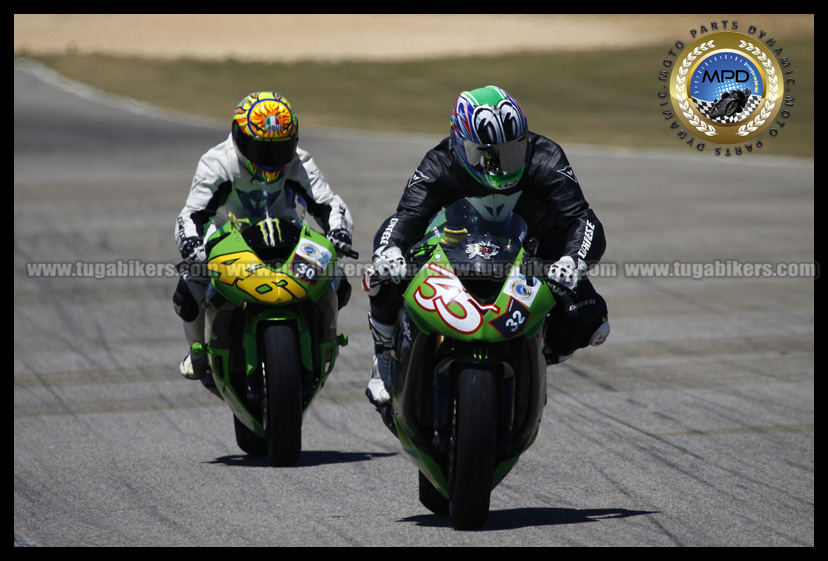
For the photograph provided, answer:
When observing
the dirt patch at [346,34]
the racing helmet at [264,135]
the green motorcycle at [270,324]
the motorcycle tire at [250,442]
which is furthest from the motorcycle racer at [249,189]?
the dirt patch at [346,34]

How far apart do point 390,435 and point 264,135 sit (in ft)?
7.31

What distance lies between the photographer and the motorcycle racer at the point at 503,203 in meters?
5.29

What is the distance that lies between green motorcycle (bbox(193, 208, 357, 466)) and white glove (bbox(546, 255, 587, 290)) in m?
2.12

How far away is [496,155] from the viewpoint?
17.5 ft

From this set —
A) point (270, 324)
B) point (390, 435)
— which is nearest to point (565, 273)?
point (270, 324)

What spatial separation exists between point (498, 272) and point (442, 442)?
85 cm

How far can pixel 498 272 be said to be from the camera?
5.19 m

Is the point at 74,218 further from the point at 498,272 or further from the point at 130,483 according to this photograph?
the point at 498,272

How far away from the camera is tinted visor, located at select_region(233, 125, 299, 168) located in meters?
7.26

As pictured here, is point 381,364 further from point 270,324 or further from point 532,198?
point 270,324

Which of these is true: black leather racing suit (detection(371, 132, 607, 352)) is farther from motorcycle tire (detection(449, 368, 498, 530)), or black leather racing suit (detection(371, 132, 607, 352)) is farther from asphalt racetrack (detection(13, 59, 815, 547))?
asphalt racetrack (detection(13, 59, 815, 547))

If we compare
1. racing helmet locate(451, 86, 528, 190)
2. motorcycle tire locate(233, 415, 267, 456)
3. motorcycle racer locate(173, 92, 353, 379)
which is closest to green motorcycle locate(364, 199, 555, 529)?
racing helmet locate(451, 86, 528, 190)

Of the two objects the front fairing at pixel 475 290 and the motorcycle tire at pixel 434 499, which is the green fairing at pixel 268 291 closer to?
the motorcycle tire at pixel 434 499

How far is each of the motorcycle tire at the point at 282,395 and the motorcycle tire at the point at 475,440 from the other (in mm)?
1824
